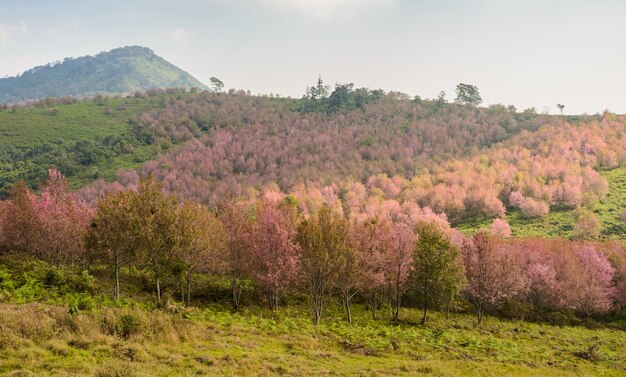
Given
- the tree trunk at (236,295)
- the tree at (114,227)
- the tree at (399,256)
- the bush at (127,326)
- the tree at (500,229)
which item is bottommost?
the tree at (500,229)

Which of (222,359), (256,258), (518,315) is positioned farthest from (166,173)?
(222,359)

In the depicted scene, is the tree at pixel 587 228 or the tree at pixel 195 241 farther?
the tree at pixel 587 228

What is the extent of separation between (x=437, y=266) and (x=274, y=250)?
808 inches

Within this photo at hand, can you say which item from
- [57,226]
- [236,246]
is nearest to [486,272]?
[236,246]

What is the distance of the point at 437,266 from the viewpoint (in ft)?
150

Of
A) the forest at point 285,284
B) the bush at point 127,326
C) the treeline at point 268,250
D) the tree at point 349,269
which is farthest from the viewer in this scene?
the tree at point 349,269

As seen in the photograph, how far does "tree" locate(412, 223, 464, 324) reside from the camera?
4588 centimetres

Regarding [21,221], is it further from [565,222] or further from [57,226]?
[565,222]

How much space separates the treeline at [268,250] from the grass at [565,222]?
55.5 meters

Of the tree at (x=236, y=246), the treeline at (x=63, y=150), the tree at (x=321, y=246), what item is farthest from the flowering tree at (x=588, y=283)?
the treeline at (x=63, y=150)

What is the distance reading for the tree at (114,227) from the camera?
32.2 meters

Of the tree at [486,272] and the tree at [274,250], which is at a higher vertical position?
the tree at [274,250]

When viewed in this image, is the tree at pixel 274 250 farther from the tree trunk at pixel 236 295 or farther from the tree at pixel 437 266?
the tree at pixel 437 266

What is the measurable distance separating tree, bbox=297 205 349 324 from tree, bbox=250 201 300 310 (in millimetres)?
1260
